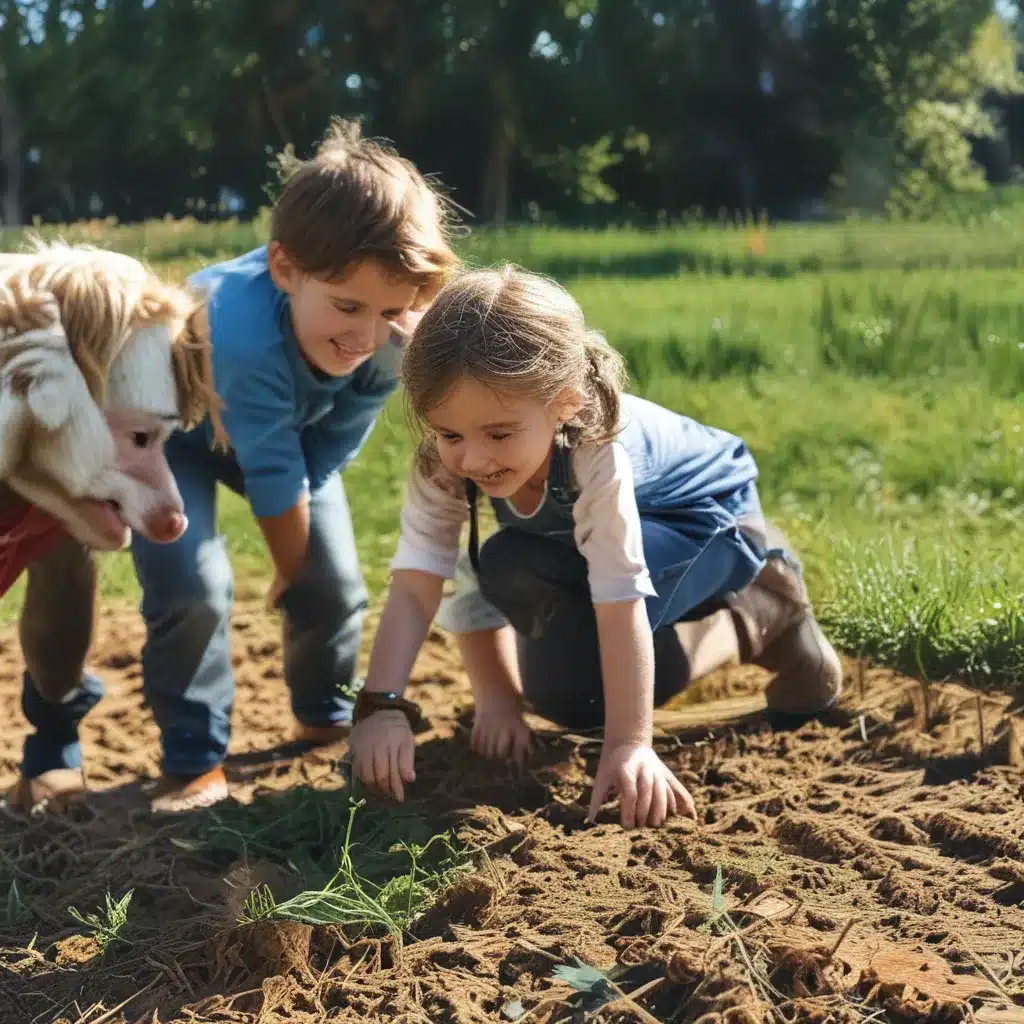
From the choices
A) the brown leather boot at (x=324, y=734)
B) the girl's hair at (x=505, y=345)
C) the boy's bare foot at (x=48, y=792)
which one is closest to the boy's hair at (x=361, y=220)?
the girl's hair at (x=505, y=345)

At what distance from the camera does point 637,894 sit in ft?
7.48

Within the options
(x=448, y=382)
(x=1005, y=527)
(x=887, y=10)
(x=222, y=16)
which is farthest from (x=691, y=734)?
(x=887, y=10)

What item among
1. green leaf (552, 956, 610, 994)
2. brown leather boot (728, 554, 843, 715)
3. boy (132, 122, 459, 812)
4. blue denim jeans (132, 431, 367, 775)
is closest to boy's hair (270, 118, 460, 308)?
boy (132, 122, 459, 812)

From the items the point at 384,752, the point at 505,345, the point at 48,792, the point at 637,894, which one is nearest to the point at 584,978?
the point at 637,894

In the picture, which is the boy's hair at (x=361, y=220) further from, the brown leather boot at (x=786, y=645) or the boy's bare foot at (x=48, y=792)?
the boy's bare foot at (x=48, y=792)

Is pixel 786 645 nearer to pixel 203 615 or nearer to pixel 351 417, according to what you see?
pixel 351 417

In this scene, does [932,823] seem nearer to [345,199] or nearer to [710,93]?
[345,199]

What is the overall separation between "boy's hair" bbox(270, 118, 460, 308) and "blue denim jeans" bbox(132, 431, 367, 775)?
0.61 m

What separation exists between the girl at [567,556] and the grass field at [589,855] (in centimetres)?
13

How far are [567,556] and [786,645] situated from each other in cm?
57

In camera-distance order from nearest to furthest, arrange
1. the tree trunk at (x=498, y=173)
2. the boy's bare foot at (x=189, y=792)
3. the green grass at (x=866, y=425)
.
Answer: the boy's bare foot at (x=189, y=792)
the green grass at (x=866, y=425)
the tree trunk at (x=498, y=173)

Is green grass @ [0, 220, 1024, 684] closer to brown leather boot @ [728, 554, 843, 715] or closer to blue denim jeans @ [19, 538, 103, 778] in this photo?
brown leather boot @ [728, 554, 843, 715]

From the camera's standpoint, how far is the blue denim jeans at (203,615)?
3.12 metres

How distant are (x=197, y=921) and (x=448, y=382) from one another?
3.31 feet
